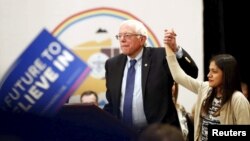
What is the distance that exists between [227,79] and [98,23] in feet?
4.86

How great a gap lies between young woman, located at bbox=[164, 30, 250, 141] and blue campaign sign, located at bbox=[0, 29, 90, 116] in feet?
6.87

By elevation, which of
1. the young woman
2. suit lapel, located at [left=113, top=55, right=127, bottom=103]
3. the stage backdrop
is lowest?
the young woman

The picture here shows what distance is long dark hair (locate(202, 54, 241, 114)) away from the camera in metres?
2.58

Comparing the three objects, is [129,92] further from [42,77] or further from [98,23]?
[42,77]

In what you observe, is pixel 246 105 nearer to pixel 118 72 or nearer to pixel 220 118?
pixel 220 118

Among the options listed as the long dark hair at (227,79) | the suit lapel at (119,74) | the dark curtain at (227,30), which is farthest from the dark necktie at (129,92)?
the dark curtain at (227,30)

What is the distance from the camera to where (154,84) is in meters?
2.47

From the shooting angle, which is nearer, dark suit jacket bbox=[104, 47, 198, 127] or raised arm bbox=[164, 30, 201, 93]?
raised arm bbox=[164, 30, 201, 93]

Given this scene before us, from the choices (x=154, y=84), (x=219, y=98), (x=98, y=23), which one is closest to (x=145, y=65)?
(x=154, y=84)

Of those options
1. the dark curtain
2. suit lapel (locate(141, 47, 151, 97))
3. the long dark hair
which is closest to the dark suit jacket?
suit lapel (locate(141, 47, 151, 97))

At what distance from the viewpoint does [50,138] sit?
42 centimetres

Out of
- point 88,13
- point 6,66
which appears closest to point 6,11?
point 88,13

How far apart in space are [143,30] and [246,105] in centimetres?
71

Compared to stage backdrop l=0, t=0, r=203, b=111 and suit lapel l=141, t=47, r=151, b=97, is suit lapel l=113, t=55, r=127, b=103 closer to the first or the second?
suit lapel l=141, t=47, r=151, b=97
